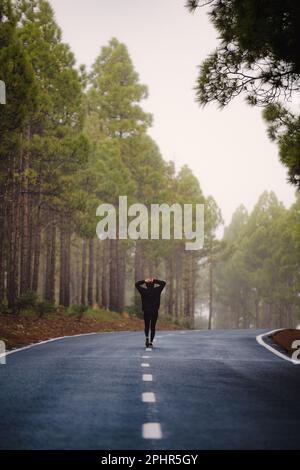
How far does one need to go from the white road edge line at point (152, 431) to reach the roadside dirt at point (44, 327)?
988 centimetres

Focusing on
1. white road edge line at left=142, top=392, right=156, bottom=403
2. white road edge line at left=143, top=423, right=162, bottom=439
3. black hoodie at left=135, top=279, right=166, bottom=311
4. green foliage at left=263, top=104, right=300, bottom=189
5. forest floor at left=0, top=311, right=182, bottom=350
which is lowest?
forest floor at left=0, top=311, right=182, bottom=350

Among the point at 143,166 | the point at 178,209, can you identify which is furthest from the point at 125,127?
the point at 178,209

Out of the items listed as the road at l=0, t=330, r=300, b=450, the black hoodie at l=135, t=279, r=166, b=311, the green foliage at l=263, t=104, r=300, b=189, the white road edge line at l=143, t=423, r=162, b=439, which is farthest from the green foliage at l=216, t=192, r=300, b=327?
the white road edge line at l=143, t=423, r=162, b=439

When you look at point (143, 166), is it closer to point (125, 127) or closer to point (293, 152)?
point (125, 127)

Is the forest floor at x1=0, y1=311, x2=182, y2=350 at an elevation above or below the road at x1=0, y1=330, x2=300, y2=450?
below

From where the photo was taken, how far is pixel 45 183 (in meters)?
29.8

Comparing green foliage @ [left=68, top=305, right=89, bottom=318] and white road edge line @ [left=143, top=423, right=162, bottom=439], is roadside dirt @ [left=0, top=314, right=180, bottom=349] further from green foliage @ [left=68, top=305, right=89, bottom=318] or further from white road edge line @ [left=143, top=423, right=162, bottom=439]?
white road edge line @ [left=143, top=423, right=162, bottom=439]

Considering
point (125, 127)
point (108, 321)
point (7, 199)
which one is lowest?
point (108, 321)

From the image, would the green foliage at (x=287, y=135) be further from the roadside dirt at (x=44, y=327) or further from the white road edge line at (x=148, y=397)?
the roadside dirt at (x=44, y=327)

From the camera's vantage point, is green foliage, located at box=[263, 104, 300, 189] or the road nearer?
the road

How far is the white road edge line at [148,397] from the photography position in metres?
7.50

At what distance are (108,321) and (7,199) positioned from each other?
9630mm

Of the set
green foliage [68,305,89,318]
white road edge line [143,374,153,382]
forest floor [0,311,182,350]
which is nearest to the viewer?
white road edge line [143,374,153,382]

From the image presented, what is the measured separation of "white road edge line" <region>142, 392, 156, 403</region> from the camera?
7.50 meters
